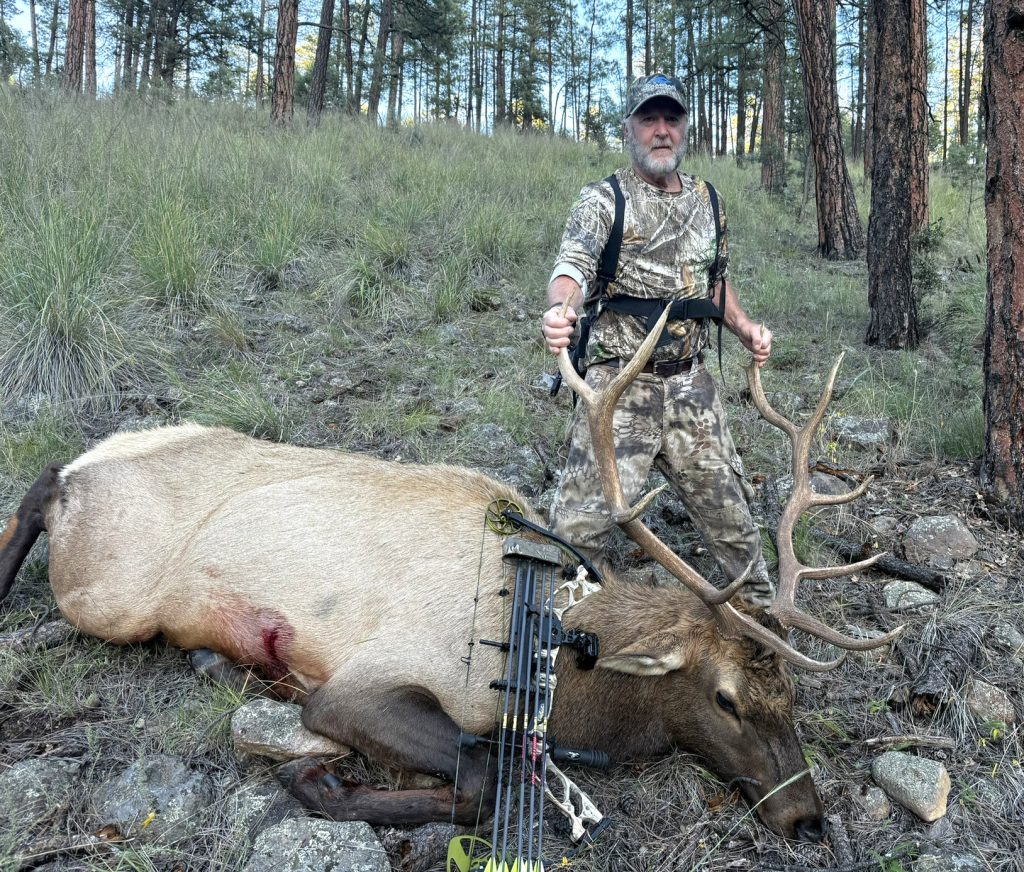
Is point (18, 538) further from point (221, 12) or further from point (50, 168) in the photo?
point (221, 12)

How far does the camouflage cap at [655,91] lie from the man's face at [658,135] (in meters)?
0.02

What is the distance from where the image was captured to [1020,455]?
414 cm

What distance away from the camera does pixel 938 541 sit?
4105 mm

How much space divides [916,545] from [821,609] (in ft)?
2.54

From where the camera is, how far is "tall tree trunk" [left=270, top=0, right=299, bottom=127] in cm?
1242

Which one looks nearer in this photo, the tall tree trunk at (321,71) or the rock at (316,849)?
the rock at (316,849)

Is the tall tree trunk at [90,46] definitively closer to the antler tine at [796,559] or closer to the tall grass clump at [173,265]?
the tall grass clump at [173,265]

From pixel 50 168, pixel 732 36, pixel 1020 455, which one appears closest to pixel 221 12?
pixel 732 36

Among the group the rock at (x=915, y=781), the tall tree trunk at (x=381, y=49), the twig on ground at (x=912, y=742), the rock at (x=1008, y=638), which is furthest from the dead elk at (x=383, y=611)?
the tall tree trunk at (x=381, y=49)

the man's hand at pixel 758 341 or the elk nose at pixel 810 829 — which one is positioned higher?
the man's hand at pixel 758 341

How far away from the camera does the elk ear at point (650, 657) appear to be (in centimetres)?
309

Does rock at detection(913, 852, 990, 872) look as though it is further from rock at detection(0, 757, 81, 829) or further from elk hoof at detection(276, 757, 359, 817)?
rock at detection(0, 757, 81, 829)

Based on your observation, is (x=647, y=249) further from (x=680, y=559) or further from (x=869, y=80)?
(x=869, y=80)

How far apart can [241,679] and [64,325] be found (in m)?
3.34
